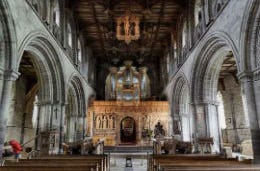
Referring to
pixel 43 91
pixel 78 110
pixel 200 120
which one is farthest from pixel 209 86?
pixel 78 110

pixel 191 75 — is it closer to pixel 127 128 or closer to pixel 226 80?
pixel 226 80

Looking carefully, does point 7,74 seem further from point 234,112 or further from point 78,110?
point 234,112

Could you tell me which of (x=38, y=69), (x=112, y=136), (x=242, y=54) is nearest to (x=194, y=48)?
(x=242, y=54)

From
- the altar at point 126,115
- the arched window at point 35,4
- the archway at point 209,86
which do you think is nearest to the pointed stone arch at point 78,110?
the altar at point 126,115

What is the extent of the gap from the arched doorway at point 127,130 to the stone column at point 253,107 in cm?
1492

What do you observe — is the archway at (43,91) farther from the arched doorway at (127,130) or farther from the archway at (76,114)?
the arched doorway at (127,130)

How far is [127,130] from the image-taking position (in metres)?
22.0

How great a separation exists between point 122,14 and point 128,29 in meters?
4.71

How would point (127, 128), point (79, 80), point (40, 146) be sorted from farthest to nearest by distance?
point (127, 128), point (79, 80), point (40, 146)

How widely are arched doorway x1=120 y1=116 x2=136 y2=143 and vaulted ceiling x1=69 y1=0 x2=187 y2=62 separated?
20.4 ft

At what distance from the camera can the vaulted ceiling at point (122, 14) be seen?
48.4ft

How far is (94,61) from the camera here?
2328cm

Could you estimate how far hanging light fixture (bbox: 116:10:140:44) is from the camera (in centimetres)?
1134

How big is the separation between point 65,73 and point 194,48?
23.6ft
